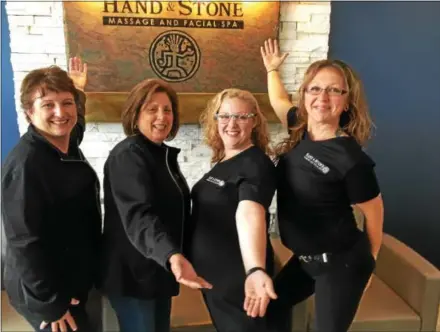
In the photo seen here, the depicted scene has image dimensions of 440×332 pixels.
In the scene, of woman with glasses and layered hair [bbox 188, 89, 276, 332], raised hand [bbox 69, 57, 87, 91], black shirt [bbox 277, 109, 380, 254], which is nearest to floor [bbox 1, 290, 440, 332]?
woman with glasses and layered hair [bbox 188, 89, 276, 332]

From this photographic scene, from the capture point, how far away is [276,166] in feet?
5.99

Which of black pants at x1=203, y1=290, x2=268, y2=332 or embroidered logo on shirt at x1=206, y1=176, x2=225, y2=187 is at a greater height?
embroidered logo on shirt at x1=206, y1=176, x2=225, y2=187

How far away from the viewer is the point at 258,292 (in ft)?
4.83

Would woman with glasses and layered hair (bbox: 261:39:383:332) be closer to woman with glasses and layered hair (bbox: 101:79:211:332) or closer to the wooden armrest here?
woman with glasses and layered hair (bbox: 101:79:211:332)

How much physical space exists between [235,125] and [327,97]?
1.09 ft

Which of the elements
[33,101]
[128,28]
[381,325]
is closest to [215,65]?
[128,28]

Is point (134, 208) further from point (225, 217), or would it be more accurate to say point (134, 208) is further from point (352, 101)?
point (352, 101)

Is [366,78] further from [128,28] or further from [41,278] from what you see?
[41,278]

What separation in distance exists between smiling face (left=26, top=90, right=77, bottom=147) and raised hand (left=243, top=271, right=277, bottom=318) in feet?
2.53

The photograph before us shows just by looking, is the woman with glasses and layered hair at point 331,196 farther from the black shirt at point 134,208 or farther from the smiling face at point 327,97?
the black shirt at point 134,208

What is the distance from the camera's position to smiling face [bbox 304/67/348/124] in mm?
1713

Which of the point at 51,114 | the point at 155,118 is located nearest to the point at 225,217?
the point at 155,118

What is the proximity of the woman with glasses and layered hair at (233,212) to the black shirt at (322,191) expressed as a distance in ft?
0.32

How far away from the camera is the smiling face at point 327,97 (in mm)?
1713
